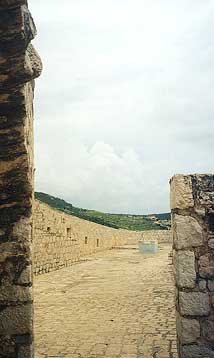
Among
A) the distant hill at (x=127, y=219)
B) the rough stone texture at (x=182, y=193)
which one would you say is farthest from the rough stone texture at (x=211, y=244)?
the distant hill at (x=127, y=219)

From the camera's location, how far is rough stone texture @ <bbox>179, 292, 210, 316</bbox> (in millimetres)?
4961

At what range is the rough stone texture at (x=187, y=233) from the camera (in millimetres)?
5082

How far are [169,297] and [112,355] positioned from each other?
14.4 feet

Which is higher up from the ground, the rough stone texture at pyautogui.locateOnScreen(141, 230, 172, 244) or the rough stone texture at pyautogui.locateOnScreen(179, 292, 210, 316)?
the rough stone texture at pyautogui.locateOnScreen(141, 230, 172, 244)

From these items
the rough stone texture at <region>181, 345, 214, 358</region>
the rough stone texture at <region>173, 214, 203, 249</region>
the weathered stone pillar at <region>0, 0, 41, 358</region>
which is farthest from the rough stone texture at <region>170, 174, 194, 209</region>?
the weathered stone pillar at <region>0, 0, 41, 358</region>

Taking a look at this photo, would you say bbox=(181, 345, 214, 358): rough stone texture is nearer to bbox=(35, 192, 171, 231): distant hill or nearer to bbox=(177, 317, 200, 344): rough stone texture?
bbox=(177, 317, 200, 344): rough stone texture

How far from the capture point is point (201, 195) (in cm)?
518

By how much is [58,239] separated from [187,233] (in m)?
13.7

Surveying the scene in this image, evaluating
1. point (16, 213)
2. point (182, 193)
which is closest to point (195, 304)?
point (182, 193)

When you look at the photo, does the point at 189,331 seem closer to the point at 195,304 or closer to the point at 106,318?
the point at 195,304

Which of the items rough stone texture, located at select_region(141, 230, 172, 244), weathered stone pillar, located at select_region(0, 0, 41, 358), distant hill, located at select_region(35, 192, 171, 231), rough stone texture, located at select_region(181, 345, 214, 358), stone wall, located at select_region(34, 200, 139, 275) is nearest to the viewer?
weathered stone pillar, located at select_region(0, 0, 41, 358)

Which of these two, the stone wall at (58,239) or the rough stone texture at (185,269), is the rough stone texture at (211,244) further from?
the stone wall at (58,239)

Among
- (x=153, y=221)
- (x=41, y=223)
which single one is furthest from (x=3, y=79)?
(x=153, y=221)

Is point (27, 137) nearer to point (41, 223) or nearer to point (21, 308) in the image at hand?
point (21, 308)
